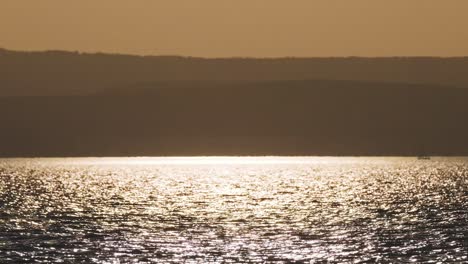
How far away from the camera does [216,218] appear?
142625mm

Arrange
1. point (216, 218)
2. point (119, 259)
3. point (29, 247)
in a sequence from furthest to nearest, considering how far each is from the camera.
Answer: point (216, 218) → point (29, 247) → point (119, 259)

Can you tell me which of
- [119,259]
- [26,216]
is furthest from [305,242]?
[26,216]

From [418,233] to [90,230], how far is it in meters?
37.0

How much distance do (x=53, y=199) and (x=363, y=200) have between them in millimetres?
54683

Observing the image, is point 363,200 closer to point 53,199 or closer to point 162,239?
point 53,199

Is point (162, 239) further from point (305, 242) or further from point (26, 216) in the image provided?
point (26, 216)

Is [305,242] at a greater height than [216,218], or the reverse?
[216,218]

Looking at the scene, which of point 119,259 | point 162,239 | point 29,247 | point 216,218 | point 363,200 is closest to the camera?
point 119,259

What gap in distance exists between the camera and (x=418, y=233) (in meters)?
116

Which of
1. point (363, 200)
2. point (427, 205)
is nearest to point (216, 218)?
point (427, 205)

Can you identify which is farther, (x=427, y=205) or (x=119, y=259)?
(x=427, y=205)

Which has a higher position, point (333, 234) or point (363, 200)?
point (363, 200)

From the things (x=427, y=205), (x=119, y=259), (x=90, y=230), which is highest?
(x=427, y=205)

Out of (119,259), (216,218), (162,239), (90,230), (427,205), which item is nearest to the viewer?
(119,259)
